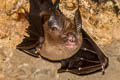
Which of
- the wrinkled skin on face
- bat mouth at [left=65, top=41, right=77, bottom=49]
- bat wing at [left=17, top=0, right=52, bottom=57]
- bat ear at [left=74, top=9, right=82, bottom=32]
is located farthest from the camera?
bat mouth at [left=65, top=41, right=77, bottom=49]

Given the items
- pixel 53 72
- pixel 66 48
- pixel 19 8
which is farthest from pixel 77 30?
pixel 19 8

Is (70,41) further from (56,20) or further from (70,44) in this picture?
(56,20)

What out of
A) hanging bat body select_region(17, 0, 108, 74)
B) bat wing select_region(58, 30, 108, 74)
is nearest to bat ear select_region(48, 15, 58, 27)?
hanging bat body select_region(17, 0, 108, 74)

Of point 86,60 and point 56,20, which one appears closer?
point 56,20

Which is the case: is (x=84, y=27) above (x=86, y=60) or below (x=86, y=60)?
above

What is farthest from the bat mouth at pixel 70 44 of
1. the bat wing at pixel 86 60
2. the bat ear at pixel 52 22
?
the bat ear at pixel 52 22

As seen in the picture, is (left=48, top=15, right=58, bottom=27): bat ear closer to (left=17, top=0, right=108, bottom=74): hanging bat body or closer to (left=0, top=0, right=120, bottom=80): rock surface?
(left=17, top=0, right=108, bottom=74): hanging bat body

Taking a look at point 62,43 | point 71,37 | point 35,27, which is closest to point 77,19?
point 71,37
